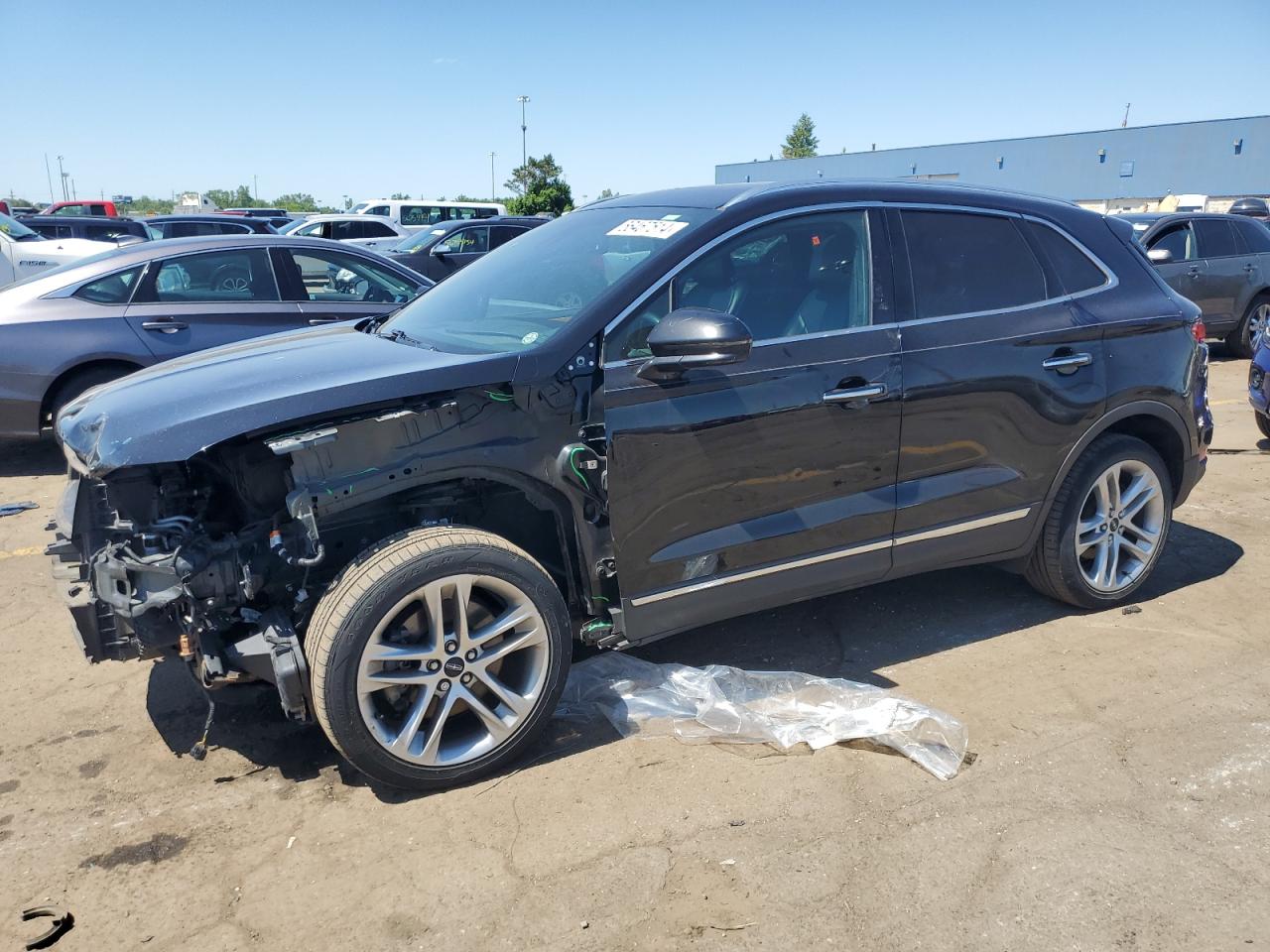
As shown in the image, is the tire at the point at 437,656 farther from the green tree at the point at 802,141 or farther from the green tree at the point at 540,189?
the green tree at the point at 802,141

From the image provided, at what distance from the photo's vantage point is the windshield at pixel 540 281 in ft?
11.4

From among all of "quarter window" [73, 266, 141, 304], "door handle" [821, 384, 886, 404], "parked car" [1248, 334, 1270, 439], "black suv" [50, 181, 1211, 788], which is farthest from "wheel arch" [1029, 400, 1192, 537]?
"quarter window" [73, 266, 141, 304]

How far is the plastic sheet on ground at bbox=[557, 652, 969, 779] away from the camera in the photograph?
3346 millimetres

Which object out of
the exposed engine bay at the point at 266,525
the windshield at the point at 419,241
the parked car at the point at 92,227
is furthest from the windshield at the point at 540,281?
the parked car at the point at 92,227

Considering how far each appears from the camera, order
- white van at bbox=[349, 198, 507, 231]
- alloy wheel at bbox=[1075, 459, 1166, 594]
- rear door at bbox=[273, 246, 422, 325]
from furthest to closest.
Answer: white van at bbox=[349, 198, 507, 231], rear door at bbox=[273, 246, 422, 325], alloy wheel at bbox=[1075, 459, 1166, 594]

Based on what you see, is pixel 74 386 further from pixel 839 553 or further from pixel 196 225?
pixel 196 225

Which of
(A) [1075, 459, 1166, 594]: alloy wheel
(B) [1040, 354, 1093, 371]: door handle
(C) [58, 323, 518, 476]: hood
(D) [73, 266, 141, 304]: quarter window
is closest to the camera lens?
(C) [58, 323, 518, 476]: hood

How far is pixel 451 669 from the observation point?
120 inches

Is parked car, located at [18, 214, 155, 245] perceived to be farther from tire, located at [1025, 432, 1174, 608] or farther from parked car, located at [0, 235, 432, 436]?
tire, located at [1025, 432, 1174, 608]

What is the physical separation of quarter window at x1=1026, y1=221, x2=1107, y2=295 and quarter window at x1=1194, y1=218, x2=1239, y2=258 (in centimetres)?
927

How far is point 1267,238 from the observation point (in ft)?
39.5

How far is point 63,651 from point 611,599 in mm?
2548

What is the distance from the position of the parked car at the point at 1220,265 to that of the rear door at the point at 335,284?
9332 mm

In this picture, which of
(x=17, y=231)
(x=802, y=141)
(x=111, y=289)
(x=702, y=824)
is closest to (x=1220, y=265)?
(x=702, y=824)
